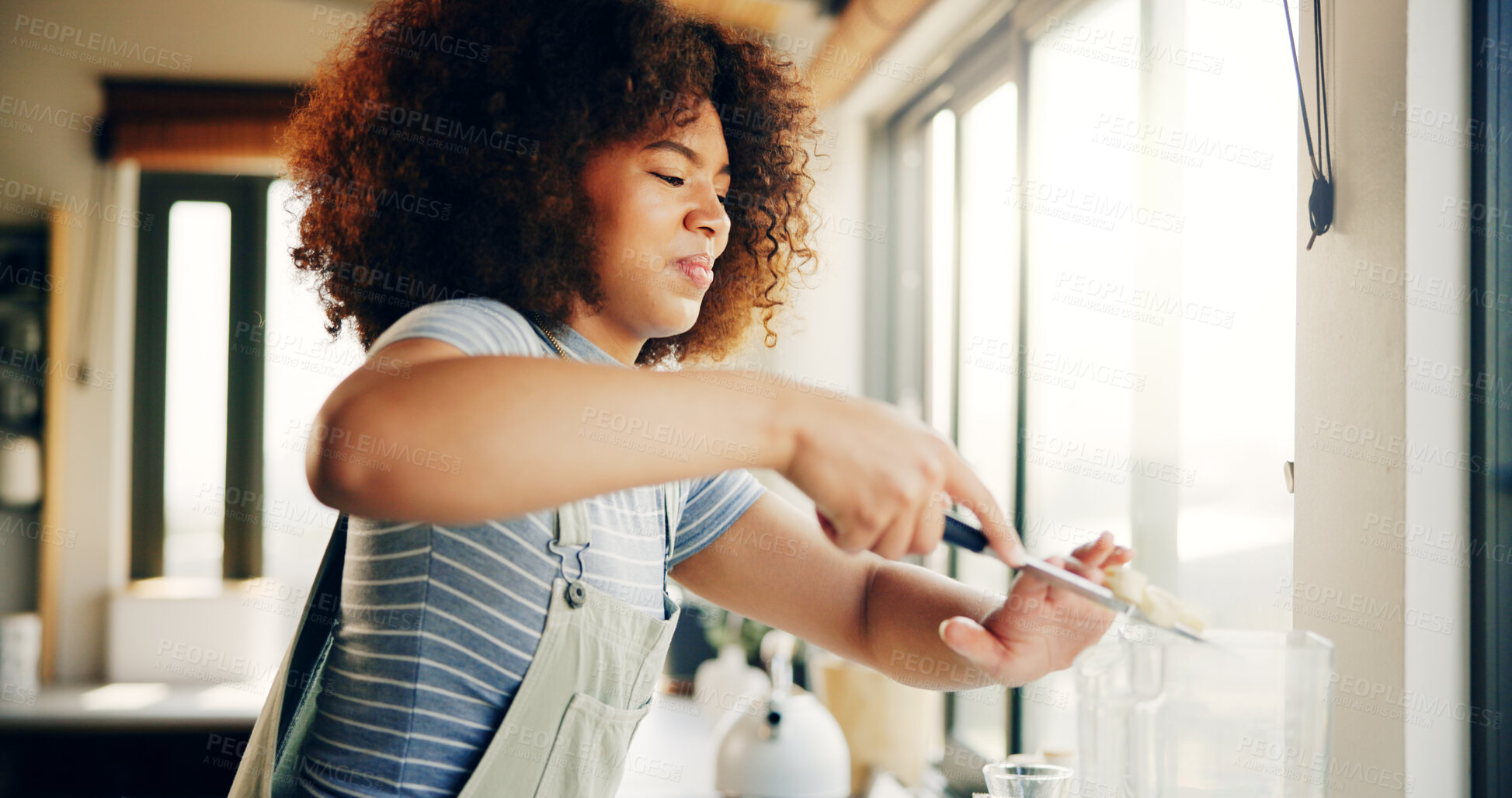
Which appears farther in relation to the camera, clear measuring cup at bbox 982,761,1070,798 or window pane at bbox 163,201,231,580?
window pane at bbox 163,201,231,580

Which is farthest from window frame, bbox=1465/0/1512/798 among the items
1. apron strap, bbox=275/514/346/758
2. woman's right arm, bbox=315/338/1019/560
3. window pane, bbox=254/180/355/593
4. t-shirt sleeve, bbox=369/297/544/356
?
window pane, bbox=254/180/355/593

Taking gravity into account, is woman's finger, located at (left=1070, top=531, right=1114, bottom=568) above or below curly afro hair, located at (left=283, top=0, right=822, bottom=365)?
below

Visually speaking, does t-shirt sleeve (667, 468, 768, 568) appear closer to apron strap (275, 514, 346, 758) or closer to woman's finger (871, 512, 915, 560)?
apron strap (275, 514, 346, 758)

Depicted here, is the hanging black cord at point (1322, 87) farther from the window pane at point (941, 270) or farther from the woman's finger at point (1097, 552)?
the window pane at point (941, 270)

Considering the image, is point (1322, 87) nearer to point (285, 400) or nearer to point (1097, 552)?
point (1097, 552)

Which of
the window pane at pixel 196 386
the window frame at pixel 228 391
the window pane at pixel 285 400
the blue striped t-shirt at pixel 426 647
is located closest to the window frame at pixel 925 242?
the blue striped t-shirt at pixel 426 647

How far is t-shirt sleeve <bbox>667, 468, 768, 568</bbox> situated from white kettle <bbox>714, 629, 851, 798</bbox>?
0.84m

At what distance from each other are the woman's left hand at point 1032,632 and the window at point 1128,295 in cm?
31

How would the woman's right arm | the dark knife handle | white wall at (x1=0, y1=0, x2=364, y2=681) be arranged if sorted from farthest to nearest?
white wall at (x1=0, y1=0, x2=364, y2=681)
the dark knife handle
the woman's right arm

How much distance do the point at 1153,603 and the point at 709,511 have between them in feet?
1.48

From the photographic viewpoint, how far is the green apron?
0.81 m

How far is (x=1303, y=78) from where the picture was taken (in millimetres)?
975

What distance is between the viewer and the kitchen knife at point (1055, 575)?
0.69 m

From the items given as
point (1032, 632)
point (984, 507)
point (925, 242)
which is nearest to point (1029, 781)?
point (1032, 632)
